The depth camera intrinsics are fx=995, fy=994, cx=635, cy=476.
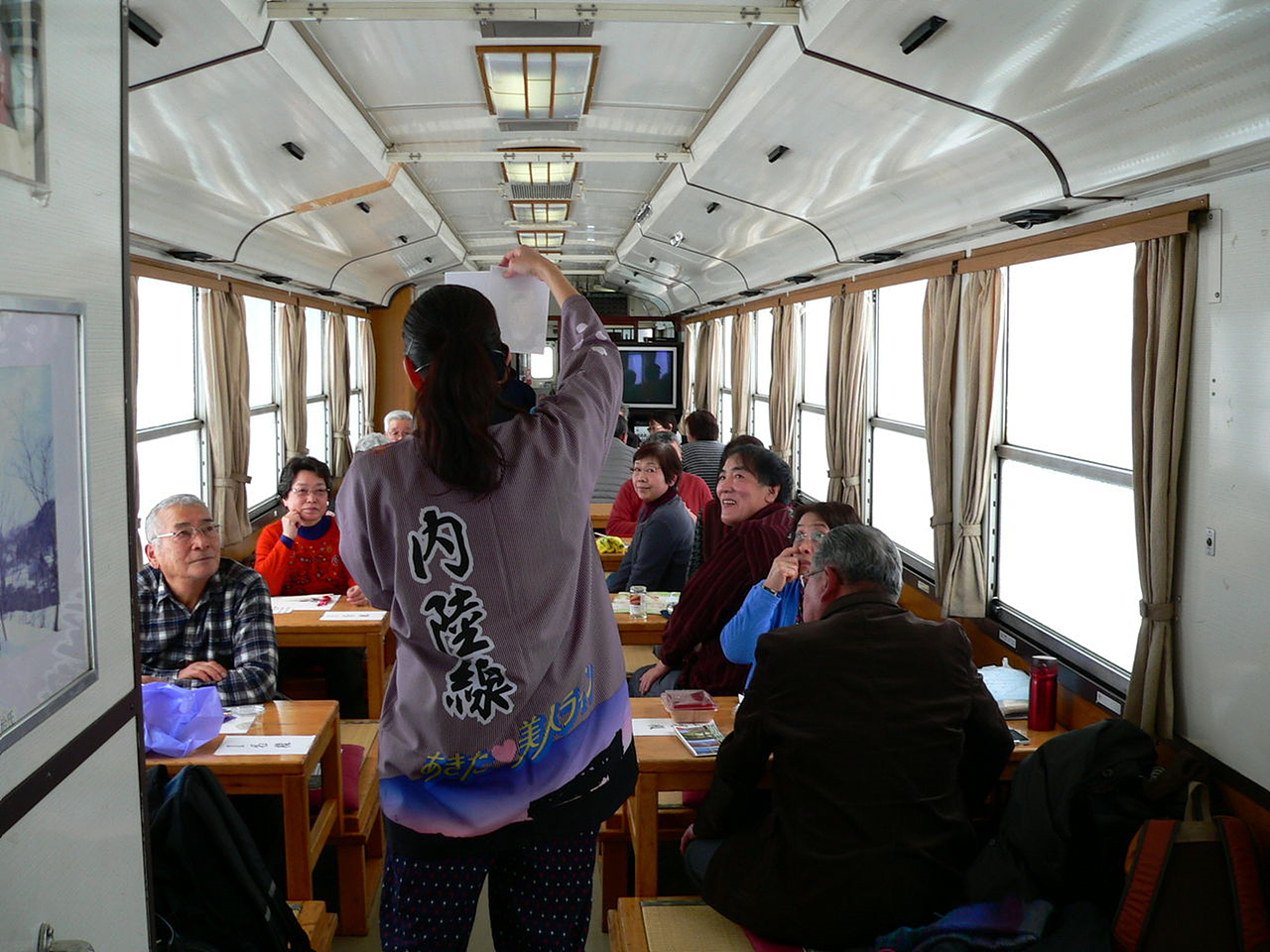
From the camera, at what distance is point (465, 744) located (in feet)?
5.53

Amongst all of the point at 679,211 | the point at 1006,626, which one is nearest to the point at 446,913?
the point at 1006,626

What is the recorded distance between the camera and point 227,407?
6.56m

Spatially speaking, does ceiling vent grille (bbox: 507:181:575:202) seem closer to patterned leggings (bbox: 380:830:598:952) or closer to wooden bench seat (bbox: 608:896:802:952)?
wooden bench seat (bbox: 608:896:802:952)

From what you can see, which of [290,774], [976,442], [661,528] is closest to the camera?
[290,774]

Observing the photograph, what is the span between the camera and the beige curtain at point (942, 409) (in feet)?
15.8

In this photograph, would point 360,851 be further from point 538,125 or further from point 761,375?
point 761,375

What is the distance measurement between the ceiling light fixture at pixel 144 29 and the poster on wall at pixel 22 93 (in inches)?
81.4

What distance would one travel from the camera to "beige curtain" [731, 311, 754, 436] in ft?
34.7

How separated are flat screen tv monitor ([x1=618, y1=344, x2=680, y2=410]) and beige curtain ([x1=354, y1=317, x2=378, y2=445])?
391cm

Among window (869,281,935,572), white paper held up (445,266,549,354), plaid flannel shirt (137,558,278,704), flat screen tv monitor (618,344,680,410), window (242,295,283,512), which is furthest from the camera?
flat screen tv monitor (618,344,680,410)

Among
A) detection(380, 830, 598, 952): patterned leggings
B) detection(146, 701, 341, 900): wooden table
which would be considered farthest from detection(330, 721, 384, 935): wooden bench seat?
detection(380, 830, 598, 952): patterned leggings

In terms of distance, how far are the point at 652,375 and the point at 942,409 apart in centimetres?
1022

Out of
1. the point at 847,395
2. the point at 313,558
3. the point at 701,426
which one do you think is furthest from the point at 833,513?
the point at 701,426

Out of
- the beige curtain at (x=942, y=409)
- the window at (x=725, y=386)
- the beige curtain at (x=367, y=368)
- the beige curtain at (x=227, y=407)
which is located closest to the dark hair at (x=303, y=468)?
the beige curtain at (x=227, y=407)
